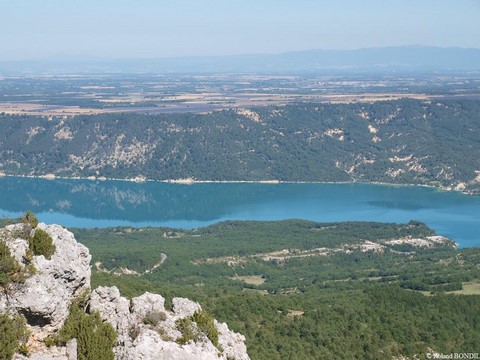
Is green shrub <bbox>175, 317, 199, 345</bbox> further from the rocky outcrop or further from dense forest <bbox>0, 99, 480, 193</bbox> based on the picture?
dense forest <bbox>0, 99, 480, 193</bbox>

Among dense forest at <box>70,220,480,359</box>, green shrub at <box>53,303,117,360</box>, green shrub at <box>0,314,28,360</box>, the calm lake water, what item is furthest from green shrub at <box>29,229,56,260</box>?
the calm lake water

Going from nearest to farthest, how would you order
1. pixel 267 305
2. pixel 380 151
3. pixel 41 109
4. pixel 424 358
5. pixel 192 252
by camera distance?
pixel 424 358 → pixel 267 305 → pixel 192 252 → pixel 380 151 → pixel 41 109

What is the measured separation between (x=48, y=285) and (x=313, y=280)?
45680 millimetres

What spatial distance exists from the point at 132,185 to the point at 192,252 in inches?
2279

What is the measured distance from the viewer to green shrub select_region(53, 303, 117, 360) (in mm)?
17750

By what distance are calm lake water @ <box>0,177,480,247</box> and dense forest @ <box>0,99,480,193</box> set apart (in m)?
6.54

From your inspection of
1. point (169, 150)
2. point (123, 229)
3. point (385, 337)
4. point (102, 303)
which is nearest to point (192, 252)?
point (123, 229)

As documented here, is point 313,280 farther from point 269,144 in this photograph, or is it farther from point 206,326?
point 269,144

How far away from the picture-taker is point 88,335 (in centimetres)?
1811

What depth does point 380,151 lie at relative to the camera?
141 metres

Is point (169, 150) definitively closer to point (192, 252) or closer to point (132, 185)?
point (132, 185)

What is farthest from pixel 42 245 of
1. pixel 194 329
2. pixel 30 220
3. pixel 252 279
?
pixel 252 279

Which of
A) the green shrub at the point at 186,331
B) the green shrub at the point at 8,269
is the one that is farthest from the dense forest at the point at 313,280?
the green shrub at the point at 8,269

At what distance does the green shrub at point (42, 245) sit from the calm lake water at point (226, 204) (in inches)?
2766
